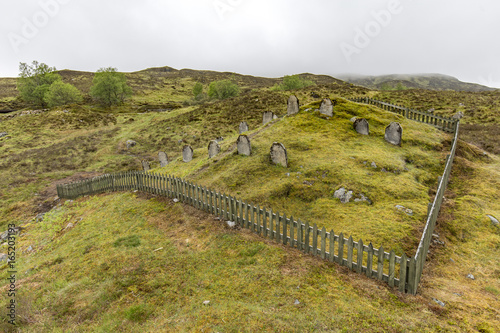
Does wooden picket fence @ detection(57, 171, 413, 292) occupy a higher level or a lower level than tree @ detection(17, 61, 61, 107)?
lower

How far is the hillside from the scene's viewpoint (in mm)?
5605

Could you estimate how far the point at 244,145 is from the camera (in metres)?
14.7

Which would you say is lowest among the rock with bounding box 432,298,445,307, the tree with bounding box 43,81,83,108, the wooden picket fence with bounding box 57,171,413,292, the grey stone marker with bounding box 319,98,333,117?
the rock with bounding box 432,298,445,307

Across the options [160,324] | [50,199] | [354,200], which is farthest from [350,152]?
[50,199]

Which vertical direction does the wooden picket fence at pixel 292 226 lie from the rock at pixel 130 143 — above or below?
above

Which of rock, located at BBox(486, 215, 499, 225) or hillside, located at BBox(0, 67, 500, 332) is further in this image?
rock, located at BBox(486, 215, 499, 225)

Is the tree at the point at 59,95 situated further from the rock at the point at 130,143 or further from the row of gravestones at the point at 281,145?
the row of gravestones at the point at 281,145

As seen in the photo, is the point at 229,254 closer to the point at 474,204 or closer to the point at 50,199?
the point at 474,204

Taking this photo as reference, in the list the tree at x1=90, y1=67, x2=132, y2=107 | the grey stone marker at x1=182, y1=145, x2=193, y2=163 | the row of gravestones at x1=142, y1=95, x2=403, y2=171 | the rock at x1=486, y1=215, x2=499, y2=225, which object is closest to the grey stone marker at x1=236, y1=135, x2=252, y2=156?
the row of gravestones at x1=142, y1=95, x2=403, y2=171

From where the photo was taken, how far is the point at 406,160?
1442 cm

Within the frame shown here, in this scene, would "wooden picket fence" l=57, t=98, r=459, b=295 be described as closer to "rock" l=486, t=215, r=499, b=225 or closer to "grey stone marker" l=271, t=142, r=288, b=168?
"rock" l=486, t=215, r=499, b=225

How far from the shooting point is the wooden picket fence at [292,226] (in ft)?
20.2

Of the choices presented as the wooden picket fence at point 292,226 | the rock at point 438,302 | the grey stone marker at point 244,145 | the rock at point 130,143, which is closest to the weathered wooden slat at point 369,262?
the wooden picket fence at point 292,226

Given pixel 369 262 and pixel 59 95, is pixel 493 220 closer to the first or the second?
pixel 369 262
